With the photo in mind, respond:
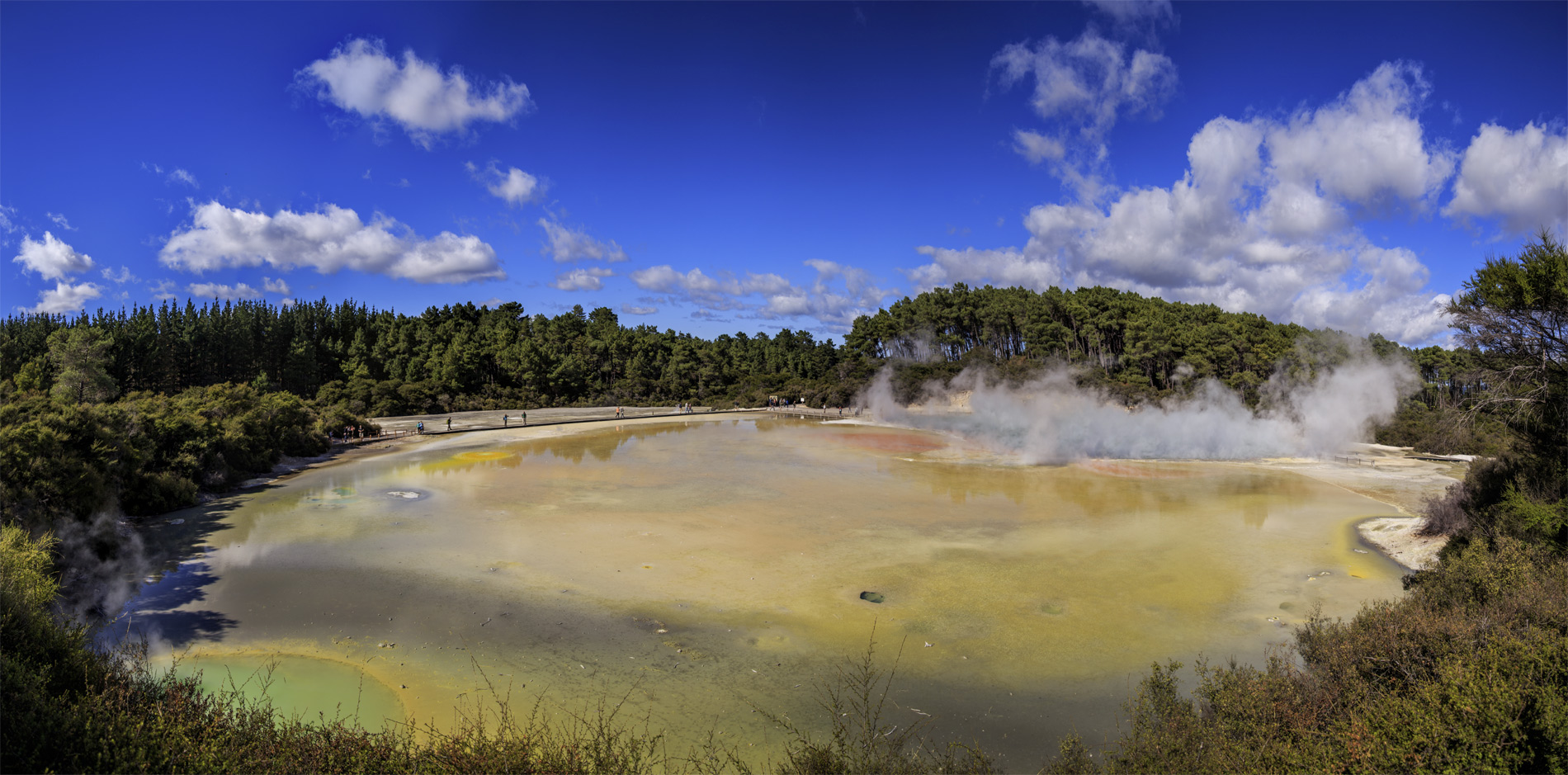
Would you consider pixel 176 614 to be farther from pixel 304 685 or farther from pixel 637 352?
pixel 637 352

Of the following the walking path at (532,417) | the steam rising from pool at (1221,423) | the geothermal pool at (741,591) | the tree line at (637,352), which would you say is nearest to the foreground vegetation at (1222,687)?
the geothermal pool at (741,591)

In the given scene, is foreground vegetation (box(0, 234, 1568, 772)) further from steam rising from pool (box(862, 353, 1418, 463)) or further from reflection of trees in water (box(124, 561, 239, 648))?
steam rising from pool (box(862, 353, 1418, 463))

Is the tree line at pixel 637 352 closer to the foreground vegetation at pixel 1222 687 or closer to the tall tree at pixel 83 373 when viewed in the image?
the tall tree at pixel 83 373

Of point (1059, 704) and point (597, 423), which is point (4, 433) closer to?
point (1059, 704)

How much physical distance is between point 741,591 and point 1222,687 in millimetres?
6416

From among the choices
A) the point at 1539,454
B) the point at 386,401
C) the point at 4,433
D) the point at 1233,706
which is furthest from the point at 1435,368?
the point at 386,401

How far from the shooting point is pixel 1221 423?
28922 millimetres

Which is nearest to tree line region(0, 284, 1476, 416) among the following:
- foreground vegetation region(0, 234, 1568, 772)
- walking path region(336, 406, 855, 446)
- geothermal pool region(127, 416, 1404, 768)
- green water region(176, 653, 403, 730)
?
walking path region(336, 406, 855, 446)

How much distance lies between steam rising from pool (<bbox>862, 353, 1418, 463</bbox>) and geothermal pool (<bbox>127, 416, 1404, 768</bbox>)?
6567 mm

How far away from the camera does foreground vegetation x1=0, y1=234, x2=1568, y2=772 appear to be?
4543mm

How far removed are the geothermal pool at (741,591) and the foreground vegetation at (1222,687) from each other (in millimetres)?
652

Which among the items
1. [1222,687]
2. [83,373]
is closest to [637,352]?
[83,373]

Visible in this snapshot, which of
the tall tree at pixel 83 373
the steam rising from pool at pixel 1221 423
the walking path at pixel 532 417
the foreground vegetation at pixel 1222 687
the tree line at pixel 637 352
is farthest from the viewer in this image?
the tree line at pixel 637 352

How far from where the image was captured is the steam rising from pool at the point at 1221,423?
26547mm
